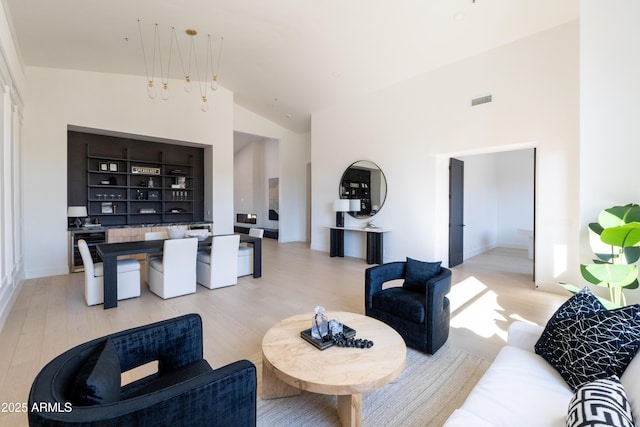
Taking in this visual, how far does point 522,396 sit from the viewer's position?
135cm

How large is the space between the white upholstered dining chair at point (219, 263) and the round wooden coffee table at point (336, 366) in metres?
2.58

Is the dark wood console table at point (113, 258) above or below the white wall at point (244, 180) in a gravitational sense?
below

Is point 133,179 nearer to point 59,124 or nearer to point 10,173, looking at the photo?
point 59,124

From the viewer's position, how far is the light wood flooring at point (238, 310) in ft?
8.30

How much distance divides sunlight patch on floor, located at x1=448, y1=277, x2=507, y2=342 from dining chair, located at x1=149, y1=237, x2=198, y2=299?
3.44 m

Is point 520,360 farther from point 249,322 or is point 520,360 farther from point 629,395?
point 249,322

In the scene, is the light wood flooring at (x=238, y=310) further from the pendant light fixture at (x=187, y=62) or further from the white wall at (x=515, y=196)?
the white wall at (x=515, y=196)

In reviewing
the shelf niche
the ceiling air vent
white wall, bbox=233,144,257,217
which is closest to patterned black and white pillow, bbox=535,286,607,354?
the ceiling air vent

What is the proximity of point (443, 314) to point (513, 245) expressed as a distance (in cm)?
736

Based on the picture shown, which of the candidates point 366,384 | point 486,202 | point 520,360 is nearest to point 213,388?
point 366,384

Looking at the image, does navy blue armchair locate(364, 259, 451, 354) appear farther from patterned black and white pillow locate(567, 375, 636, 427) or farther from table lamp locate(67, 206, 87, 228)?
table lamp locate(67, 206, 87, 228)

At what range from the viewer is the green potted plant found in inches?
83.4

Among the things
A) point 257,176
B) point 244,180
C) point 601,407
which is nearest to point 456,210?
point 601,407

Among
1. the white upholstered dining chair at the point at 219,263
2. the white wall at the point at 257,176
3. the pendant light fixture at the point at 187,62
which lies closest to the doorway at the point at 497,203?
the white upholstered dining chair at the point at 219,263
